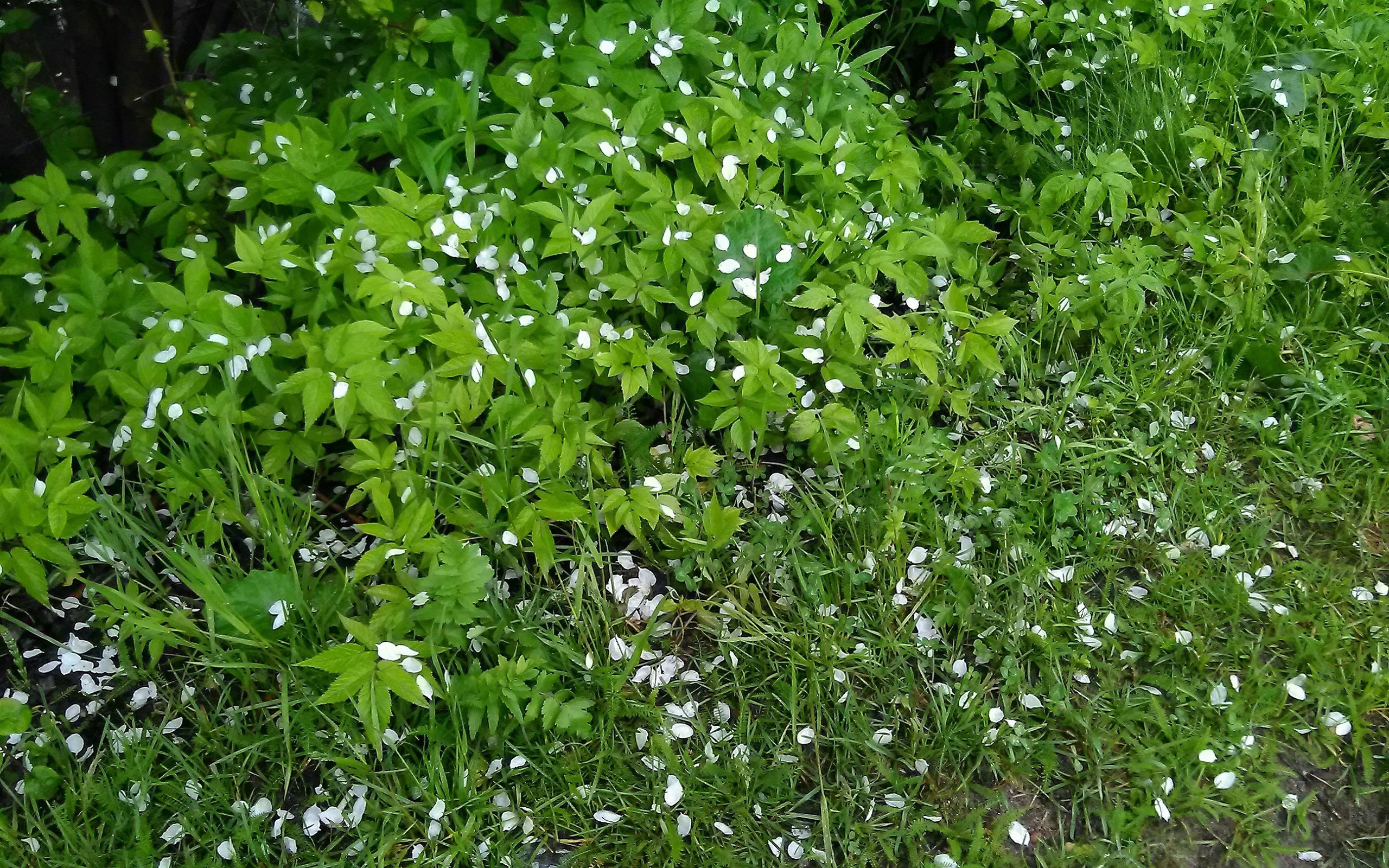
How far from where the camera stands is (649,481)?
213 centimetres

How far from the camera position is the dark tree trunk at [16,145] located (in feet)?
8.48

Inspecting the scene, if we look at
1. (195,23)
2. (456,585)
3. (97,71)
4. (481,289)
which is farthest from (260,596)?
(195,23)

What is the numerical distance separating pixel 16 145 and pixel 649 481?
2112 millimetres

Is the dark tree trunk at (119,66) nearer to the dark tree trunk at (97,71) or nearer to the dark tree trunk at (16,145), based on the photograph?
the dark tree trunk at (97,71)

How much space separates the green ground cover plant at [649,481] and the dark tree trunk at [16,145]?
73 mm

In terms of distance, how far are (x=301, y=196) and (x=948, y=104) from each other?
199 centimetres

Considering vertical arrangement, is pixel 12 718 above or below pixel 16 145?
below

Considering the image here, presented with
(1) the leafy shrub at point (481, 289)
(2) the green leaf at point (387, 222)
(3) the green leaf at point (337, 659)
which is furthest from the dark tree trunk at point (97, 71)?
(3) the green leaf at point (337, 659)

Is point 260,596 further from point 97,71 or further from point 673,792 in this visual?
point 97,71

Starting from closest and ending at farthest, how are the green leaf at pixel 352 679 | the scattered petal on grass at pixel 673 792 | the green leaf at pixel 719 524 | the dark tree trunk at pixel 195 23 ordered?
the green leaf at pixel 352 679, the scattered petal on grass at pixel 673 792, the green leaf at pixel 719 524, the dark tree trunk at pixel 195 23

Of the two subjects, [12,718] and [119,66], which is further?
[119,66]

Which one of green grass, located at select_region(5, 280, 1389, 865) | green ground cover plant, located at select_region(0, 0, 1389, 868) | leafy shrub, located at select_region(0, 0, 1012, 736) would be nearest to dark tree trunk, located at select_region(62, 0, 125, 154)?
green ground cover plant, located at select_region(0, 0, 1389, 868)

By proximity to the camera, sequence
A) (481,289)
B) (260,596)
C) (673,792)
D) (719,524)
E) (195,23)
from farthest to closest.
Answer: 1. (195,23)
2. (481,289)
3. (719,524)
4. (260,596)
5. (673,792)

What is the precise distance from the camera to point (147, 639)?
200 cm
